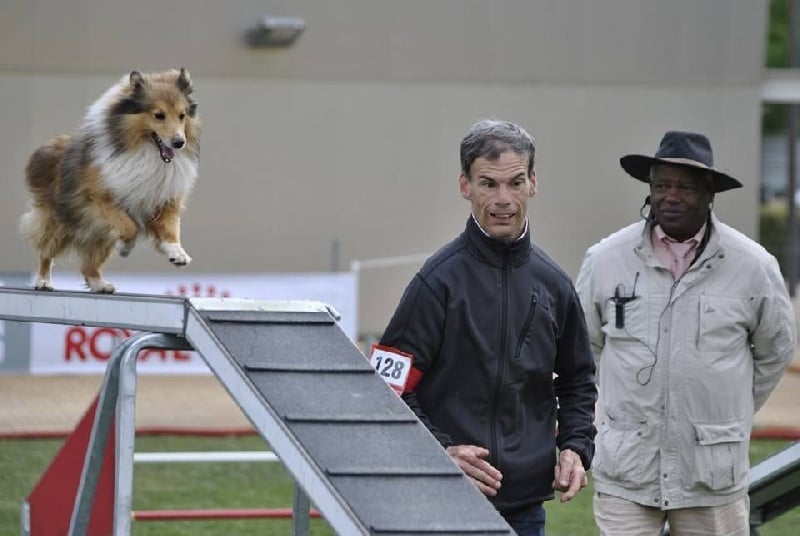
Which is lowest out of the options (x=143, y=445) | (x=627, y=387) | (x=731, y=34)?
(x=143, y=445)

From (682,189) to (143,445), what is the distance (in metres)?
6.69

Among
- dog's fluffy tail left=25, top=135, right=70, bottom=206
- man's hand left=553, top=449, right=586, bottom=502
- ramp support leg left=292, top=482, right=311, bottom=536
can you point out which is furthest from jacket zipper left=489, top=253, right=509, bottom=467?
dog's fluffy tail left=25, top=135, right=70, bottom=206

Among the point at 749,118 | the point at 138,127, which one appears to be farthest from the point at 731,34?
the point at 138,127

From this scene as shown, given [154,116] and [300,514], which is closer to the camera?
[300,514]

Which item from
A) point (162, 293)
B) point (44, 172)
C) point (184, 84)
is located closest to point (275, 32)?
point (162, 293)

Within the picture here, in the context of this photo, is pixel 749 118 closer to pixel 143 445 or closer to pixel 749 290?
pixel 143 445

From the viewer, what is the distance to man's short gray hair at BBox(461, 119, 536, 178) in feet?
12.9

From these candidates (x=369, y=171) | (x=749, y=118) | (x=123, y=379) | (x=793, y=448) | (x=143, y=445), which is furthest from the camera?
(x=749, y=118)

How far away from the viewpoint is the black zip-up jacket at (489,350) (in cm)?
396

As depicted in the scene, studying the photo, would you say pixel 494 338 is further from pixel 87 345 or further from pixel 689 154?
pixel 87 345

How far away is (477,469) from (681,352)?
4.86ft

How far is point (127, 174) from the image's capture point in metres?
4.92

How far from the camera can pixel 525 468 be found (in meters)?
3.99

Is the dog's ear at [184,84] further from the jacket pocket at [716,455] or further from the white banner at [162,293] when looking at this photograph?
the white banner at [162,293]
